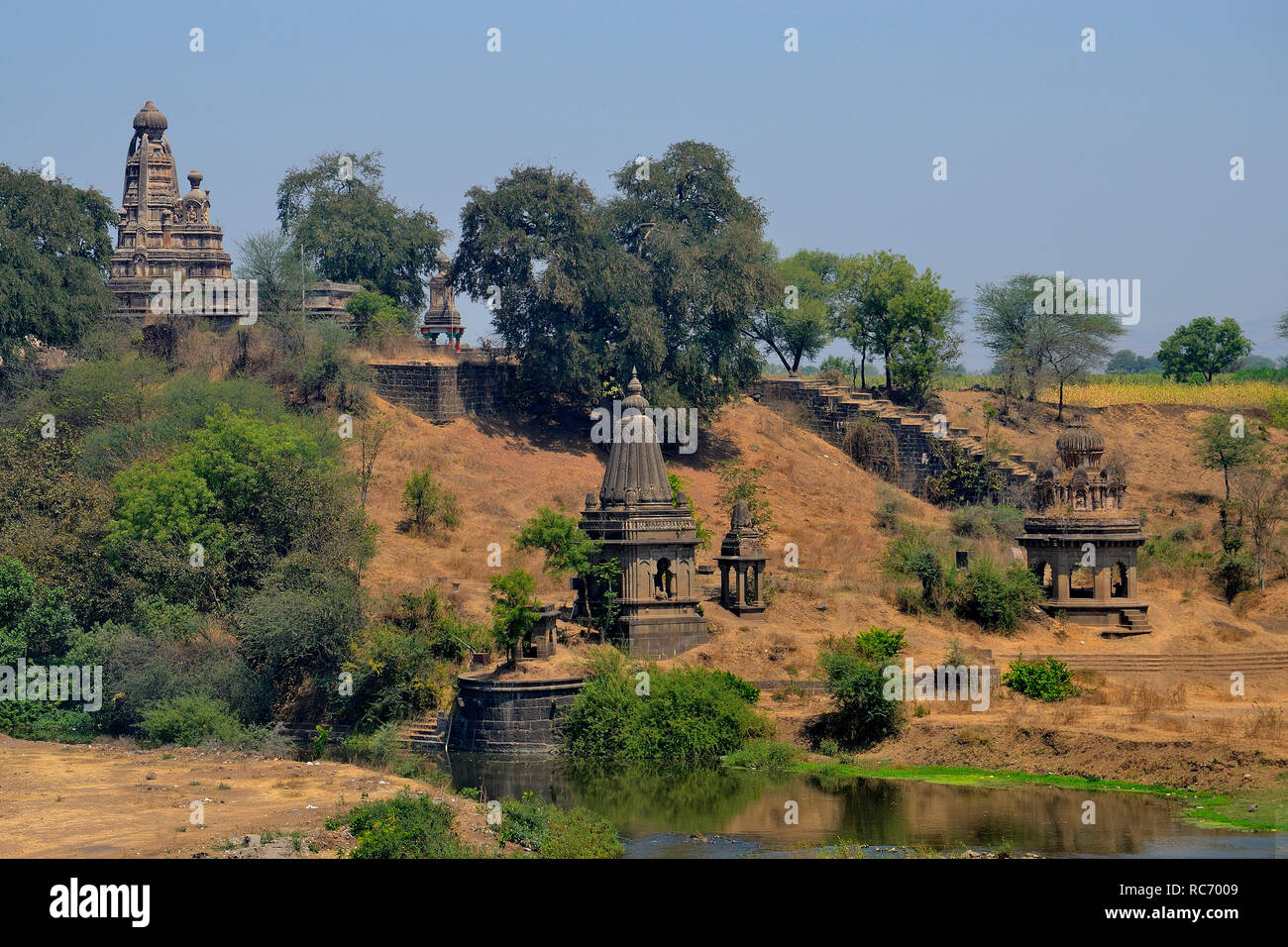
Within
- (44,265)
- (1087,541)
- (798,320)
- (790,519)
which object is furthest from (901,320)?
(44,265)

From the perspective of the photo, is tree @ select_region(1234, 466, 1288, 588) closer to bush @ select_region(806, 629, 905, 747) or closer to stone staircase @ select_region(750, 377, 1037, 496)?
stone staircase @ select_region(750, 377, 1037, 496)

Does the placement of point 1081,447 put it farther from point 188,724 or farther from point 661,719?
point 188,724

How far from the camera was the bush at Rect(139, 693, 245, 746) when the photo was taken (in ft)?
117

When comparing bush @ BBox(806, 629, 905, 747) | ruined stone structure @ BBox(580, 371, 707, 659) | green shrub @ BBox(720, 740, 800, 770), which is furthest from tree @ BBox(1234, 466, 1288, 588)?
green shrub @ BBox(720, 740, 800, 770)

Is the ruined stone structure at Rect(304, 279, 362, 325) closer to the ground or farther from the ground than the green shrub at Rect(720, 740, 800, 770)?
farther from the ground

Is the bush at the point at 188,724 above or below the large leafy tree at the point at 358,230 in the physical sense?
below

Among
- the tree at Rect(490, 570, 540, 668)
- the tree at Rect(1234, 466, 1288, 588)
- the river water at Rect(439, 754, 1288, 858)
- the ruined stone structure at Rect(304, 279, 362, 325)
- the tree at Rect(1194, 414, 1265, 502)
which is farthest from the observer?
the ruined stone structure at Rect(304, 279, 362, 325)

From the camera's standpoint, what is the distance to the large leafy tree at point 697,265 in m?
55.3

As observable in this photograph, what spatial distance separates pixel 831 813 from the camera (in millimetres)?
30688

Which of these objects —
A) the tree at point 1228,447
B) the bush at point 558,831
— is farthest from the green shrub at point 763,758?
the tree at point 1228,447

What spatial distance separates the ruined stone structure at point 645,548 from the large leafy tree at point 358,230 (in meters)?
23.0

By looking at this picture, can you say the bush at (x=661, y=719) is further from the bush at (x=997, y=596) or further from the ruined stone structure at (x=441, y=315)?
the ruined stone structure at (x=441, y=315)

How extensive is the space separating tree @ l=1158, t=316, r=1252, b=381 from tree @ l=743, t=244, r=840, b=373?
19.6m
